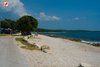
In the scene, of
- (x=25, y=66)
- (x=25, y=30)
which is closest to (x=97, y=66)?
(x=25, y=66)

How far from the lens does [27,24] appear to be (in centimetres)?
10919

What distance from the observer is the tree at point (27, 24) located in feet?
357

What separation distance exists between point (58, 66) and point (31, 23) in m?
95.1

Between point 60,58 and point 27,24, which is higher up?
point 27,24

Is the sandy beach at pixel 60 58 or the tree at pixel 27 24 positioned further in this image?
the tree at pixel 27 24

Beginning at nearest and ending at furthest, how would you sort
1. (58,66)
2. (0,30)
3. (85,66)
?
(85,66) < (58,66) < (0,30)

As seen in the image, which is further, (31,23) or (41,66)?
(31,23)

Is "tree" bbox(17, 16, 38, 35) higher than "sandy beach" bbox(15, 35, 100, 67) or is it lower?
higher

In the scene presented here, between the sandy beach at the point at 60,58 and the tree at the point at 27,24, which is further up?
the tree at the point at 27,24

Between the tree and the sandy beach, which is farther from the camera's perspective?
the tree

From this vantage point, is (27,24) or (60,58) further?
(27,24)

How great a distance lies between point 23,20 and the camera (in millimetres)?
111375

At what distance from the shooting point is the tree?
109 metres

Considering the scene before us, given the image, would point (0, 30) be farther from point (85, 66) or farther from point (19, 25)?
point (85, 66)
